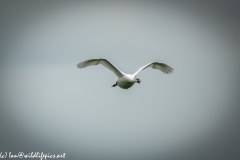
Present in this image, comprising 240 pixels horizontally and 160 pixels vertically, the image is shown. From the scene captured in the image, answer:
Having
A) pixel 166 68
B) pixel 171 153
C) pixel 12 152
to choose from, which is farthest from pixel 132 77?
pixel 171 153

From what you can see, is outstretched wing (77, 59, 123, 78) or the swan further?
outstretched wing (77, 59, 123, 78)

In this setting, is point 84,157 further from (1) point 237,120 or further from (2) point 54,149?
(1) point 237,120

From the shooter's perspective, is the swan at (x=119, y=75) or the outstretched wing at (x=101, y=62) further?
the outstretched wing at (x=101, y=62)

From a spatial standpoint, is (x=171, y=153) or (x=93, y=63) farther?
(x=171, y=153)

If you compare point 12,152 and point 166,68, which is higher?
point 12,152

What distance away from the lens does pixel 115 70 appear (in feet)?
78.2

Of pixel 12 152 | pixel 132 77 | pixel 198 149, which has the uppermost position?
pixel 198 149

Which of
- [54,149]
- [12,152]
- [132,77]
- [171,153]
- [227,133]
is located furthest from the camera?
[227,133]

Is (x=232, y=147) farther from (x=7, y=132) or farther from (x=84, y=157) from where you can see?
(x=7, y=132)

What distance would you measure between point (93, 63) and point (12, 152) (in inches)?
1471

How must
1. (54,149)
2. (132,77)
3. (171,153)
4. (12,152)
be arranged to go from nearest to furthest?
(132,77) < (12,152) < (54,149) < (171,153)

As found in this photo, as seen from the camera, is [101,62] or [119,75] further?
[119,75]

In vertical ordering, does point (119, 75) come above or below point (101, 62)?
below

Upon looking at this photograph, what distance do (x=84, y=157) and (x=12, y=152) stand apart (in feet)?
43.2
